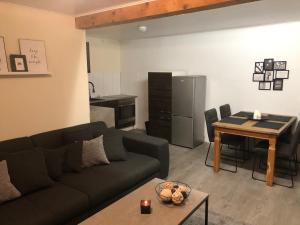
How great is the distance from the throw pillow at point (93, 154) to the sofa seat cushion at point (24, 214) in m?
0.79

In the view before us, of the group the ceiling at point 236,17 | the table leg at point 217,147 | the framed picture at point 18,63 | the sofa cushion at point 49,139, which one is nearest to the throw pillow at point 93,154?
the sofa cushion at point 49,139

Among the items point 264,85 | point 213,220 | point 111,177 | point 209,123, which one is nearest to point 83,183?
point 111,177

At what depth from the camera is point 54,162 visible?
8.07ft

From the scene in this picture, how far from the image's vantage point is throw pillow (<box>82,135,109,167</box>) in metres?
2.70

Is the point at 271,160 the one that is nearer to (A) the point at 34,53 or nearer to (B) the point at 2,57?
(A) the point at 34,53

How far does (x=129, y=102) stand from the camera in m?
5.75

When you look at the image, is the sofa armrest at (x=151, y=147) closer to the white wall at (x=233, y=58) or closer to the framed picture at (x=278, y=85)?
the white wall at (x=233, y=58)

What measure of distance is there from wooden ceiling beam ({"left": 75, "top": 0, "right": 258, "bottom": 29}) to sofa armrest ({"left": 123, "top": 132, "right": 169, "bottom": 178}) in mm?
1496

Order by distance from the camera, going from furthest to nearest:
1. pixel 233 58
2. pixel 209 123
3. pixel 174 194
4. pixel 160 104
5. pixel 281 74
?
1. pixel 160 104
2. pixel 233 58
3. pixel 281 74
4. pixel 209 123
5. pixel 174 194

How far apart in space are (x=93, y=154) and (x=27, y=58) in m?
1.34

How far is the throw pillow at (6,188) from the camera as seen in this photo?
77.7 inches

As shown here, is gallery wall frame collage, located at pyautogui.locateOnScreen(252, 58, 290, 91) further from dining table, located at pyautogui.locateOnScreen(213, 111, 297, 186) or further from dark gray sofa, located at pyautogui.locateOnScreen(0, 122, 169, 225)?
dark gray sofa, located at pyautogui.locateOnScreen(0, 122, 169, 225)

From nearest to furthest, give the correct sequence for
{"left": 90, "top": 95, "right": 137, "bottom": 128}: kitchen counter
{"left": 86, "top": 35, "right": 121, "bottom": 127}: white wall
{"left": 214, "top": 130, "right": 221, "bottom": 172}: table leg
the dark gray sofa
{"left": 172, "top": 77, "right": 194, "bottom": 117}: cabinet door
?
the dark gray sofa < {"left": 214, "top": 130, "right": 221, "bottom": 172}: table leg < {"left": 172, "top": 77, "right": 194, "bottom": 117}: cabinet door < {"left": 90, "top": 95, "right": 137, "bottom": 128}: kitchen counter < {"left": 86, "top": 35, "right": 121, "bottom": 127}: white wall

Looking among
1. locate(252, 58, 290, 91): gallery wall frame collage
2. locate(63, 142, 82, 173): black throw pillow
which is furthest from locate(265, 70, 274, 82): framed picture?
locate(63, 142, 82, 173): black throw pillow
